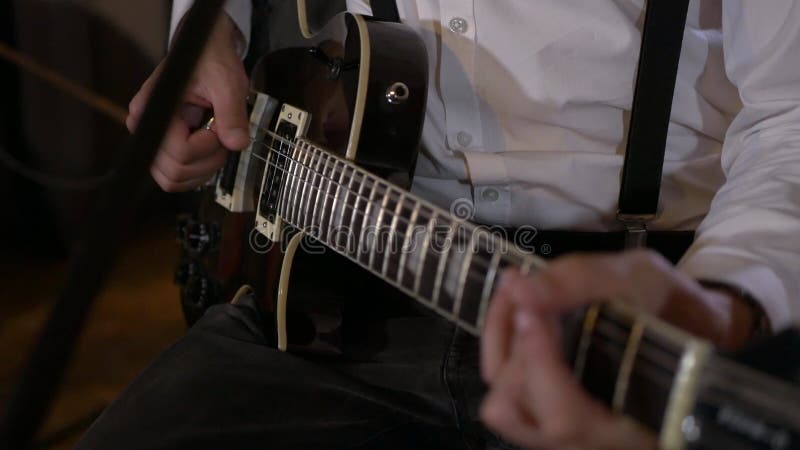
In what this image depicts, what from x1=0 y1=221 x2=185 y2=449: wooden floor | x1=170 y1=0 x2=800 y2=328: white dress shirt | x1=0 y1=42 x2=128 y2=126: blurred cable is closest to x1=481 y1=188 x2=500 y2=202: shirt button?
x1=170 y1=0 x2=800 y2=328: white dress shirt

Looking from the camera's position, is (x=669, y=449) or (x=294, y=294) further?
(x=294, y=294)

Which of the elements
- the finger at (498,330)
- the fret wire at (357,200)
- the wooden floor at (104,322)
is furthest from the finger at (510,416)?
the wooden floor at (104,322)

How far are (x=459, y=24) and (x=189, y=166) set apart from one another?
0.33 meters

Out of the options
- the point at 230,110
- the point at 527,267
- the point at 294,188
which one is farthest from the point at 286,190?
the point at 527,267

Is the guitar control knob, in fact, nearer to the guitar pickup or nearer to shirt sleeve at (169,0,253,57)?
the guitar pickup

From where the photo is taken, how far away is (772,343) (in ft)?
1.26

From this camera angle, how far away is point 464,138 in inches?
31.1

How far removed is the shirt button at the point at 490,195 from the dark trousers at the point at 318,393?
0.20 feet

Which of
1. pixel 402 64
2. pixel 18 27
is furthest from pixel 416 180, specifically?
pixel 18 27

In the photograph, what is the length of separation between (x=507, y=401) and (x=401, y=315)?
1.20 ft

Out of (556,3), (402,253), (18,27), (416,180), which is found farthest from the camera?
(18,27)

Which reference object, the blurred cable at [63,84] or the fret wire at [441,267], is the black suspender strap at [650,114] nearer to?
the fret wire at [441,267]

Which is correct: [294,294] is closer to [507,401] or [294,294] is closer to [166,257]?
[507,401]

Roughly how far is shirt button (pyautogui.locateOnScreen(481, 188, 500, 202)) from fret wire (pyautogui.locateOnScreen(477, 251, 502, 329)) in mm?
300
